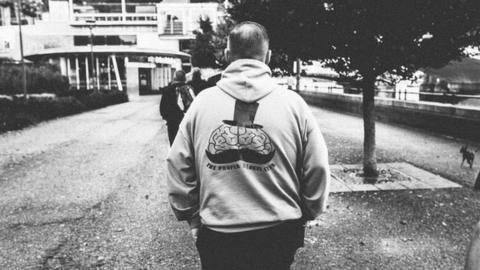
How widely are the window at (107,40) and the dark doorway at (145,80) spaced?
12.1 metres

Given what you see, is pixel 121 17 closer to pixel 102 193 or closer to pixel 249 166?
pixel 102 193

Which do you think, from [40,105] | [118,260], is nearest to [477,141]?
[118,260]

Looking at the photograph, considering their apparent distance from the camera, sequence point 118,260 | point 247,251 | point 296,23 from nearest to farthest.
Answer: point 247,251 < point 118,260 < point 296,23

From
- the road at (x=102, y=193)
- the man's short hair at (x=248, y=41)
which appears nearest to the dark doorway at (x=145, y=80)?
the road at (x=102, y=193)

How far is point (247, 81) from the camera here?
2227 mm

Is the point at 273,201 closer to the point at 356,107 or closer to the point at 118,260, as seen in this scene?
the point at 118,260

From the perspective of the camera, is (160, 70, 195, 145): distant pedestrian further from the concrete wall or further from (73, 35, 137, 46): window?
(73, 35, 137, 46): window

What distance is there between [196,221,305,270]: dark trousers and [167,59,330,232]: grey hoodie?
0.04 metres

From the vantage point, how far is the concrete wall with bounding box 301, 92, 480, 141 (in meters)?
12.1

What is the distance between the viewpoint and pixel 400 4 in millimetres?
7098

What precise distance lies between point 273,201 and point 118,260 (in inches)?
115

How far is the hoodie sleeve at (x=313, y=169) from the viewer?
2248 mm

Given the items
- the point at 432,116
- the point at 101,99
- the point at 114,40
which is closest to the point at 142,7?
the point at 114,40

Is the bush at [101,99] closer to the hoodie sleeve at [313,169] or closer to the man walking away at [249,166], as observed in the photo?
the man walking away at [249,166]
